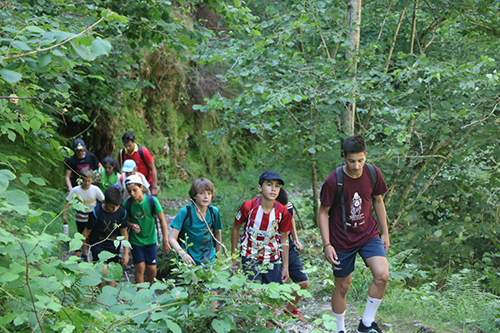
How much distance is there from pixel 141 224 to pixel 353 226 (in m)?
2.95

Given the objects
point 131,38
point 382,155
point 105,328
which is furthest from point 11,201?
point 382,155

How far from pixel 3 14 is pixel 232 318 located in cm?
387

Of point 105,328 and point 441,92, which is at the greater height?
point 441,92

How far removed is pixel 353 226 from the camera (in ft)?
15.3

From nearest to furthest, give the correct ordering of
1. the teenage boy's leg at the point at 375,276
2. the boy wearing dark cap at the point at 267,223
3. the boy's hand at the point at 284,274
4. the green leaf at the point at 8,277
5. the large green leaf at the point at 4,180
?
the green leaf at the point at 8,277, the large green leaf at the point at 4,180, the teenage boy's leg at the point at 375,276, the boy wearing dark cap at the point at 267,223, the boy's hand at the point at 284,274

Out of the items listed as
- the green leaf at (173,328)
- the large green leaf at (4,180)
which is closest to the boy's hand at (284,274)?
the green leaf at (173,328)

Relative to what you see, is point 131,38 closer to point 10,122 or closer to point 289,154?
point 10,122

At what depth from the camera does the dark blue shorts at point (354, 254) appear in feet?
15.1

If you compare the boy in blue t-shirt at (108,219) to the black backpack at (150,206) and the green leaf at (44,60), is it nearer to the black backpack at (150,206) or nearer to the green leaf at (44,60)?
the black backpack at (150,206)

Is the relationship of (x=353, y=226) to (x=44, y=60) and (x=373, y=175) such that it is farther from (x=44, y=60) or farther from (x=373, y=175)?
(x=44, y=60)

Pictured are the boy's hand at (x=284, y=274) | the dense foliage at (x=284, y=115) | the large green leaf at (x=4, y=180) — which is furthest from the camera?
the boy's hand at (x=284, y=274)

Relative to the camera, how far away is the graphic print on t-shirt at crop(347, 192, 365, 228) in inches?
183

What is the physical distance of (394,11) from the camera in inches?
365

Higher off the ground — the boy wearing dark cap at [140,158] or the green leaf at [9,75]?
the green leaf at [9,75]
